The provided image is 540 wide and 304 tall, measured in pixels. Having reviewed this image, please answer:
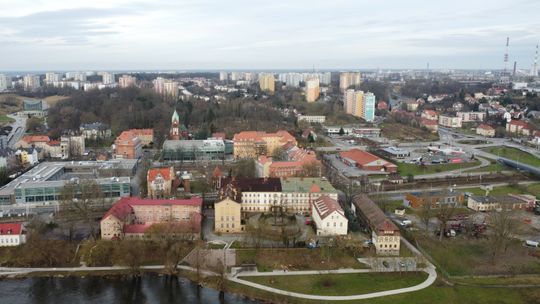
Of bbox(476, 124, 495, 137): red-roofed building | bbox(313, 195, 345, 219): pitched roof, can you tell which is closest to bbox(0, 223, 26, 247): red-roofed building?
bbox(313, 195, 345, 219): pitched roof

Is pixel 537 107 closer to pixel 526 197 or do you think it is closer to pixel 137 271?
pixel 526 197

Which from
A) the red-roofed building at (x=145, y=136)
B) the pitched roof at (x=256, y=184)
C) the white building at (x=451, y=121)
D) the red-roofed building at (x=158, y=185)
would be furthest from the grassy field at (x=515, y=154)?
the red-roofed building at (x=145, y=136)

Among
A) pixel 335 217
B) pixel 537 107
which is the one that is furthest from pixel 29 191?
pixel 537 107

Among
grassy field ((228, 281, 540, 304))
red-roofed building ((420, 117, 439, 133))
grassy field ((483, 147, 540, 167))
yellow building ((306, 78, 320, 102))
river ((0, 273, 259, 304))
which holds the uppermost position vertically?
yellow building ((306, 78, 320, 102))

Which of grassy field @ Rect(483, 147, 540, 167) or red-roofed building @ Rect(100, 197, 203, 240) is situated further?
grassy field @ Rect(483, 147, 540, 167)

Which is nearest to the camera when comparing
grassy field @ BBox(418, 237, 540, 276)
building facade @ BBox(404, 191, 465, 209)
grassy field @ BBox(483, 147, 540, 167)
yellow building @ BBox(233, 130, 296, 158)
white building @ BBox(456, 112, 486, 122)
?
grassy field @ BBox(418, 237, 540, 276)

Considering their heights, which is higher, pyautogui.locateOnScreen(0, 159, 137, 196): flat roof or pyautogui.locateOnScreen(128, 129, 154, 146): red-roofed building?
pyautogui.locateOnScreen(128, 129, 154, 146): red-roofed building

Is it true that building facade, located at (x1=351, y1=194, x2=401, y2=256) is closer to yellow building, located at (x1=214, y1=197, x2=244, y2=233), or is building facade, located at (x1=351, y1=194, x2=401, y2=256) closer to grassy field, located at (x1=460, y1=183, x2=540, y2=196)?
yellow building, located at (x1=214, y1=197, x2=244, y2=233)

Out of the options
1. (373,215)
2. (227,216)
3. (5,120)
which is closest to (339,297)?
(373,215)

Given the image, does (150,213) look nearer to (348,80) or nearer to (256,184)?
(256,184)

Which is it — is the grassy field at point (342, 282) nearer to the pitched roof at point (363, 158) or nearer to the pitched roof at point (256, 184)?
the pitched roof at point (256, 184)
